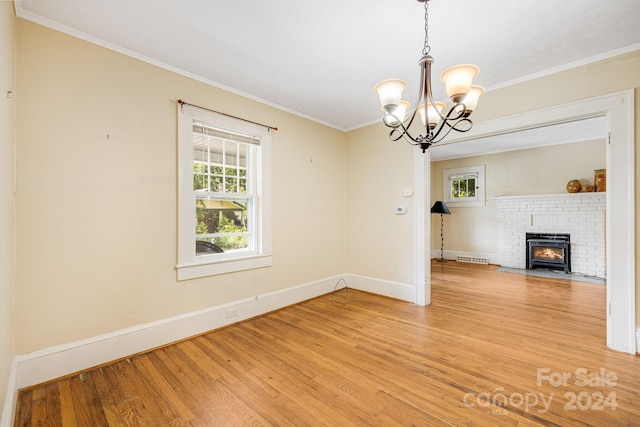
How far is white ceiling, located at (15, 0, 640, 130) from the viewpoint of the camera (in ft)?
6.23

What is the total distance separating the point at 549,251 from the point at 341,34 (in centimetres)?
612

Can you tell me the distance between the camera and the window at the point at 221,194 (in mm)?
2729

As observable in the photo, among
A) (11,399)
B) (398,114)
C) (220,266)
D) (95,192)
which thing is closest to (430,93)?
(398,114)

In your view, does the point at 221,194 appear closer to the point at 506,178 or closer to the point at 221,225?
the point at 221,225

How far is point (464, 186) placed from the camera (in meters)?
6.90

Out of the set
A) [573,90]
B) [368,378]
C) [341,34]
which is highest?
[341,34]

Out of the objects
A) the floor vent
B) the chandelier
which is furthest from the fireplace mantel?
the chandelier

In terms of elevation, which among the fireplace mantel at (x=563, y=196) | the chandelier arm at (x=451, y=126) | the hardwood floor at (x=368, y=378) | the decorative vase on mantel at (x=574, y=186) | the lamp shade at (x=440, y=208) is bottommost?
the hardwood floor at (x=368, y=378)

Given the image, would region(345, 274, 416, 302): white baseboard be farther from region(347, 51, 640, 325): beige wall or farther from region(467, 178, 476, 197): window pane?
region(467, 178, 476, 197): window pane

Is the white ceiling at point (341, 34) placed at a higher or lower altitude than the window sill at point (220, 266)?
higher

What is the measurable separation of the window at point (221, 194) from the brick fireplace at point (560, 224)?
5.55m

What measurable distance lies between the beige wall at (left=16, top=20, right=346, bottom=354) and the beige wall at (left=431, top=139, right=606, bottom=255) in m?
5.96

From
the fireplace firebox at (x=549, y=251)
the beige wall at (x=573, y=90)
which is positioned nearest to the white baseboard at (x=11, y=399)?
the beige wall at (x=573, y=90)

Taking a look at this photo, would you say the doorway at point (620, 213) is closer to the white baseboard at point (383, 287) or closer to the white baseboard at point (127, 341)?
the white baseboard at point (383, 287)
